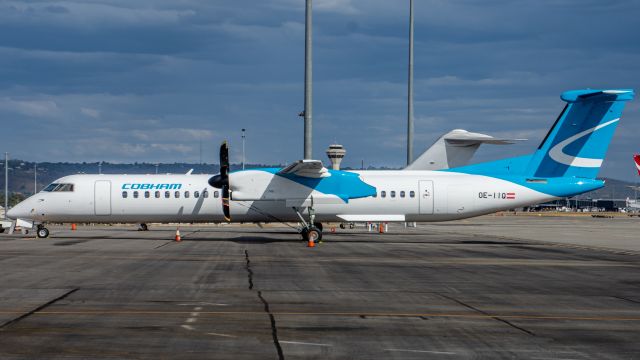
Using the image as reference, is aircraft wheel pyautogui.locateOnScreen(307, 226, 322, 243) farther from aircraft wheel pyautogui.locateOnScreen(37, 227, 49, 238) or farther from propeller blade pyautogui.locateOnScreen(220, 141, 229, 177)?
aircraft wheel pyautogui.locateOnScreen(37, 227, 49, 238)

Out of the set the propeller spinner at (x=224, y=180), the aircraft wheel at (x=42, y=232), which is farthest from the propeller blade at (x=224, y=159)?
the aircraft wheel at (x=42, y=232)

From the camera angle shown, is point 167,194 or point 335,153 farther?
point 335,153

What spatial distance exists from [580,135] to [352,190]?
37.8 ft

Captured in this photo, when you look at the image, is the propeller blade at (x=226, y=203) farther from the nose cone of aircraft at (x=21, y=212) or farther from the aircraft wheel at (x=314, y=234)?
the nose cone of aircraft at (x=21, y=212)

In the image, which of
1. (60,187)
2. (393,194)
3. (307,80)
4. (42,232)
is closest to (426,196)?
(393,194)

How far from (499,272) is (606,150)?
55.6 feet

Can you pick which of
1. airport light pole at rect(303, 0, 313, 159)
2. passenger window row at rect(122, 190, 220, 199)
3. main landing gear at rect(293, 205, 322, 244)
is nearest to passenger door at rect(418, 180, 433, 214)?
main landing gear at rect(293, 205, 322, 244)

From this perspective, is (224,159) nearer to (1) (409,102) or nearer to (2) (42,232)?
(2) (42,232)

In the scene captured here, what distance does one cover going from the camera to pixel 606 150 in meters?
36.5

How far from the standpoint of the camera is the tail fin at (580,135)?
35.8 metres

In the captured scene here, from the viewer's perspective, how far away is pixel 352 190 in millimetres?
37562

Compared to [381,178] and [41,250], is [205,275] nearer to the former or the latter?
[41,250]

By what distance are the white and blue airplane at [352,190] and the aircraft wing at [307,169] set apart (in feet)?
0.19

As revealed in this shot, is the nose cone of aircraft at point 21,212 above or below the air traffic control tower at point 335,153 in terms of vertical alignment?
below
